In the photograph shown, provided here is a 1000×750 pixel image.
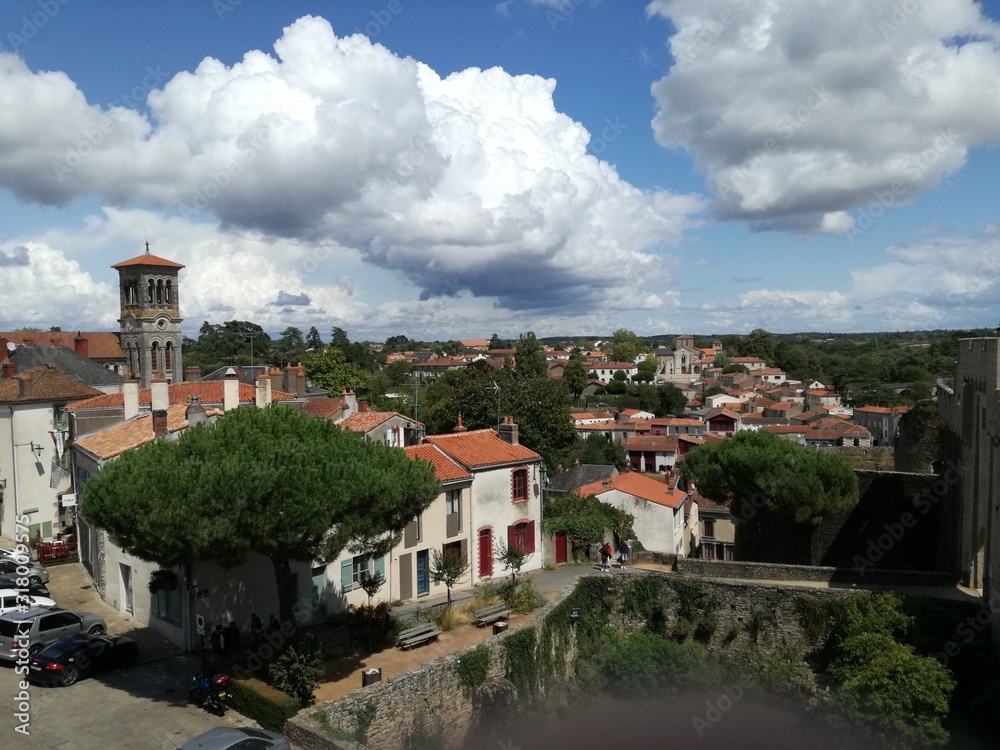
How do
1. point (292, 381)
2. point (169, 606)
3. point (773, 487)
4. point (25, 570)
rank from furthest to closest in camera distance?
point (292, 381)
point (773, 487)
point (25, 570)
point (169, 606)

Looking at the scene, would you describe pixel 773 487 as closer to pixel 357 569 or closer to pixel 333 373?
pixel 357 569

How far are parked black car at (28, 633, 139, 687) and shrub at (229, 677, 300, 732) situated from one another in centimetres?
386

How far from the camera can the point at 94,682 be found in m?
16.3

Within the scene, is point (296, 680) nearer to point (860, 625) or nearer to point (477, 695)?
point (477, 695)

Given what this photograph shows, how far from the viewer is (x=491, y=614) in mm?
20297

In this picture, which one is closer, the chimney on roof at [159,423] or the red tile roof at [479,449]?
the chimney on roof at [159,423]

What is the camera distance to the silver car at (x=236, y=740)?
1176 centimetres

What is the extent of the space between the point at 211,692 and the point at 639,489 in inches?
946

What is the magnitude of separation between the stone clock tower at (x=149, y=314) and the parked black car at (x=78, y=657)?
141ft

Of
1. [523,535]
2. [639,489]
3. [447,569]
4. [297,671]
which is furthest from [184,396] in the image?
[639,489]

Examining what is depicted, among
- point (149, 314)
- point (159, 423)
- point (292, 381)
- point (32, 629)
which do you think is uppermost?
point (149, 314)

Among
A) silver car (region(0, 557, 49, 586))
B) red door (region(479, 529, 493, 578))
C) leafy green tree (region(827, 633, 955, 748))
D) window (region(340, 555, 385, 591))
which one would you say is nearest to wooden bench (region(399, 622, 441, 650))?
window (region(340, 555, 385, 591))

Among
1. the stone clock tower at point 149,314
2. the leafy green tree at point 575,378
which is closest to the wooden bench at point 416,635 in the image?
the stone clock tower at point 149,314

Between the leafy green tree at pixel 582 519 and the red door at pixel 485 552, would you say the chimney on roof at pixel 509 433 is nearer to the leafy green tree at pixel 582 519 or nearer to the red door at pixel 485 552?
the leafy green tree at pixel 582 519
